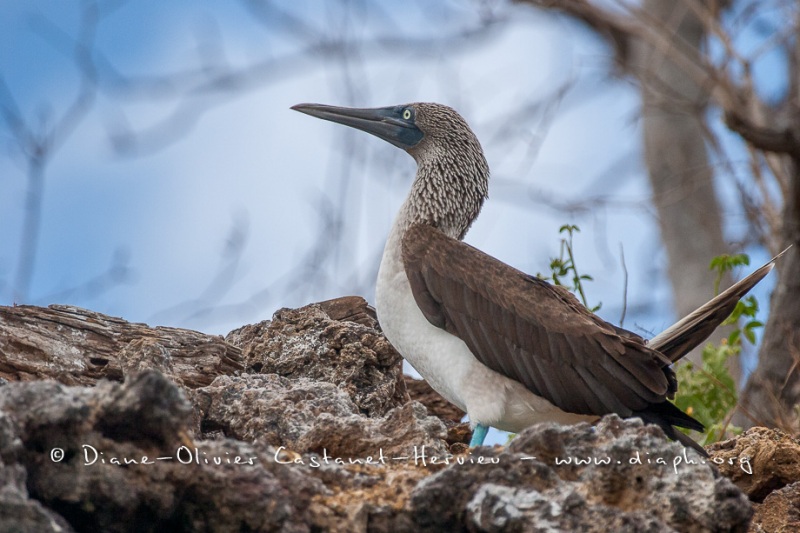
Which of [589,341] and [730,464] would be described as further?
[589,341]

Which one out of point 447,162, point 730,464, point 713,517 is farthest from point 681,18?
point 713,517

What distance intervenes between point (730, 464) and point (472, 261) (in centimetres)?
162

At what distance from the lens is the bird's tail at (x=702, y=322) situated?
19.3 feet

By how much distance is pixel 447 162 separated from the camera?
7078 millimetres

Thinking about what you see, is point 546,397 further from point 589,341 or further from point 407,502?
point 407,502

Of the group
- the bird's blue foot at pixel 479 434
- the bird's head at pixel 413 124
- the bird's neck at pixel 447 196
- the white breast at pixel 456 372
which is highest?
the bird's head at pixel 413 124

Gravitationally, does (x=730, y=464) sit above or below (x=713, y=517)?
above

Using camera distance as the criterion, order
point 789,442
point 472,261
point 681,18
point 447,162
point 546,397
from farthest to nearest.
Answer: point 681,18 < point 447,162 < point 472,261 < point 546,397 < point 789,442

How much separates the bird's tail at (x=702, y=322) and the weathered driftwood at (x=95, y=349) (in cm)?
211

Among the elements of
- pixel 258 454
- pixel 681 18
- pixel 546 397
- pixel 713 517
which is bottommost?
pixel 713 517
